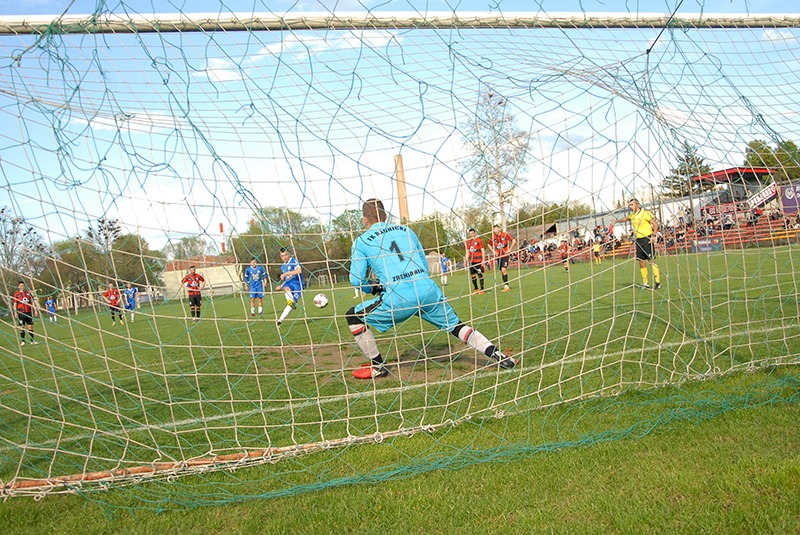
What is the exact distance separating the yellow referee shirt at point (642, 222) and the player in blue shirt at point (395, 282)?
1504 mm

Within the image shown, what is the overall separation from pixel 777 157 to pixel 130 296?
536 centimetres

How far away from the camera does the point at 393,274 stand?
481cm

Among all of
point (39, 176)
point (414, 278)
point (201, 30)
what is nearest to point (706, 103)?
point (414, 278)

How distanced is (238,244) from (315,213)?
1.81ft

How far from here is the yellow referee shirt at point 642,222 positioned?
467cm

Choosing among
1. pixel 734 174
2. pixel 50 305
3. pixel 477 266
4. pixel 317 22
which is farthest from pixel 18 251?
pixel 734 174

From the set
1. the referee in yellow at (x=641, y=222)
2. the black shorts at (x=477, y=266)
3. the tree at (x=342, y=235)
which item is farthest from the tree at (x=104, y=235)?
the referee in yellow at (x=641, y=222)

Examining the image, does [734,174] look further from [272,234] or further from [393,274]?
[272,234]

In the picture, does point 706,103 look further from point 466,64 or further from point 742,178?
point 466,64

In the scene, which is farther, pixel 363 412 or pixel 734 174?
pixel 734 174

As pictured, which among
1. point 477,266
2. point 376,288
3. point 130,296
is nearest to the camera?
point 130,296

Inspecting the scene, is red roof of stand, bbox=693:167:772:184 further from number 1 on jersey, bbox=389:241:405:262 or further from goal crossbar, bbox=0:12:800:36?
number 1 on jersey, bbox=389:241:405:262

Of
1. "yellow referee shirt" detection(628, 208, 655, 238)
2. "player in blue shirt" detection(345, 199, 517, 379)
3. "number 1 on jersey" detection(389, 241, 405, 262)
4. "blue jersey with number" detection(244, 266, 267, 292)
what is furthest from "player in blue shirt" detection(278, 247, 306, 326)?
"yellow referee shirt" detection(628, 208, 655, 238)

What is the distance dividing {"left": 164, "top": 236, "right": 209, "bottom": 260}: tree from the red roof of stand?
4022 mm
